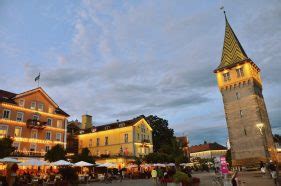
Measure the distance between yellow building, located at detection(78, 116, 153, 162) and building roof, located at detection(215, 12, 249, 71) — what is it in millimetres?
24451

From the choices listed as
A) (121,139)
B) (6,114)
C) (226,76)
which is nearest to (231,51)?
(226,76)

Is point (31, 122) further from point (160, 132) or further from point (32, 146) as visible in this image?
point (160, 132)

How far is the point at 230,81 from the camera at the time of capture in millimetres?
61406

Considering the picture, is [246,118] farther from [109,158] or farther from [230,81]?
[109,158]

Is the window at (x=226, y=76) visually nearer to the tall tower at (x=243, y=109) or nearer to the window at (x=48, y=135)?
the tall tower at (x=243, y=109)

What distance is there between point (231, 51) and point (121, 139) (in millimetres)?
34225

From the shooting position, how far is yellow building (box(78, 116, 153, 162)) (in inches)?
2293

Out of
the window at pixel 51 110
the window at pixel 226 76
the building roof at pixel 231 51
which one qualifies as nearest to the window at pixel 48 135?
the window at pixel 51 110

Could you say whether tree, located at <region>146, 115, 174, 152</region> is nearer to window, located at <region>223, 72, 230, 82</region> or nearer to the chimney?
the chimney

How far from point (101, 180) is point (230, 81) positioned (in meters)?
37.9

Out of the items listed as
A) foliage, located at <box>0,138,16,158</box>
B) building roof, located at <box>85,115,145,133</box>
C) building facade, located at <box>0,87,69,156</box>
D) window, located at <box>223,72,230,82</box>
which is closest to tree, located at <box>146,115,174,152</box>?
building roof, located at <box>85,115,145,133</box>

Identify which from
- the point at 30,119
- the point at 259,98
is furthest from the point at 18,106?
the point at 259,98

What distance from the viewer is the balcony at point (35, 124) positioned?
45.3 m

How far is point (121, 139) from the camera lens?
59.6m
